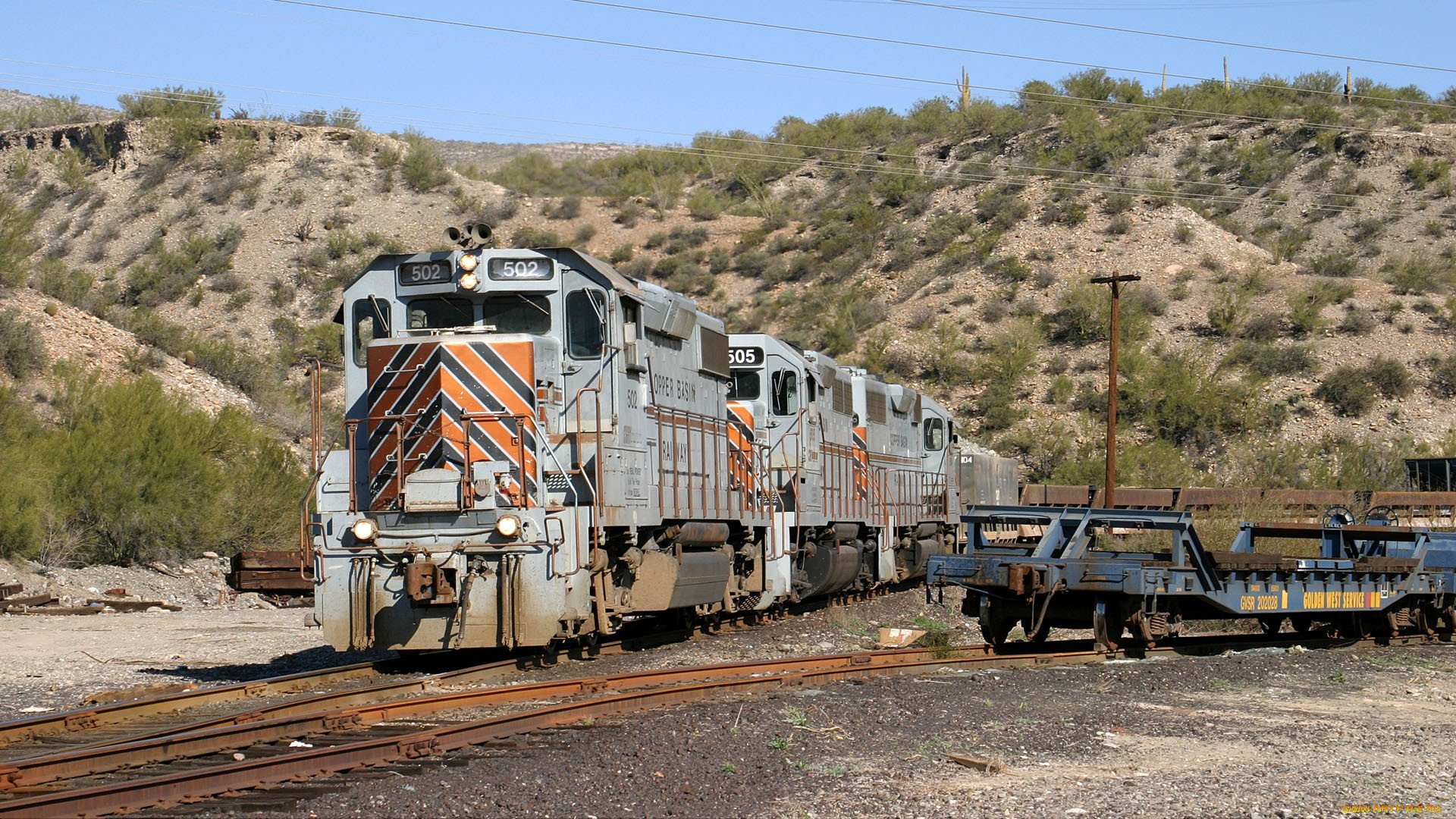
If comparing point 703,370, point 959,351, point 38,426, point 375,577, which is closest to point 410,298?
point 375,577

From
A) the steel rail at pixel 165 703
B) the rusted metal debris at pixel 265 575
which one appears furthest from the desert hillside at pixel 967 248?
the steel rail at pixel 165 703

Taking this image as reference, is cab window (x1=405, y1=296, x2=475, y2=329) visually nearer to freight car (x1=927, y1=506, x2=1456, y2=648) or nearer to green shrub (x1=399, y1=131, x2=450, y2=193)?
freight car (x1=927, y1=506, x2=1456, y2=648)

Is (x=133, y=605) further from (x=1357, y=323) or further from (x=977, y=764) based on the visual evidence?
(x=1357, y=323)

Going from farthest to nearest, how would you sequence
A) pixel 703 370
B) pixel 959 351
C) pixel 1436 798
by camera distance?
1. pixel 959 351
2. pixel 703 370
3. pixel 1436 798

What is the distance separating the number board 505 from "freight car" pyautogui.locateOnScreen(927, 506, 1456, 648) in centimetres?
447

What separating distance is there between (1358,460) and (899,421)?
67.3 feet

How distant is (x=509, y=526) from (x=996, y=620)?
4792 millimetres

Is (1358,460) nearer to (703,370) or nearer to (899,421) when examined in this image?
(899,421)

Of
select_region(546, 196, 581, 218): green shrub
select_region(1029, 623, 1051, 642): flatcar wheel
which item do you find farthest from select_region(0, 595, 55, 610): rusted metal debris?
select_region(546, 196, 581, 218): green shrub

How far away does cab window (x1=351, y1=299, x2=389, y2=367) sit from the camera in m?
Result: 11.6

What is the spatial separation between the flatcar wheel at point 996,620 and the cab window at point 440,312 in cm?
528

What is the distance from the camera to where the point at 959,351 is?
48094 millimetres

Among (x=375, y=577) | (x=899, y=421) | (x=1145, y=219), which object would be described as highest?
(x=1145, y=219)

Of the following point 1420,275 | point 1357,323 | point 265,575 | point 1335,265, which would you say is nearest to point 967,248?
point 1335,265
